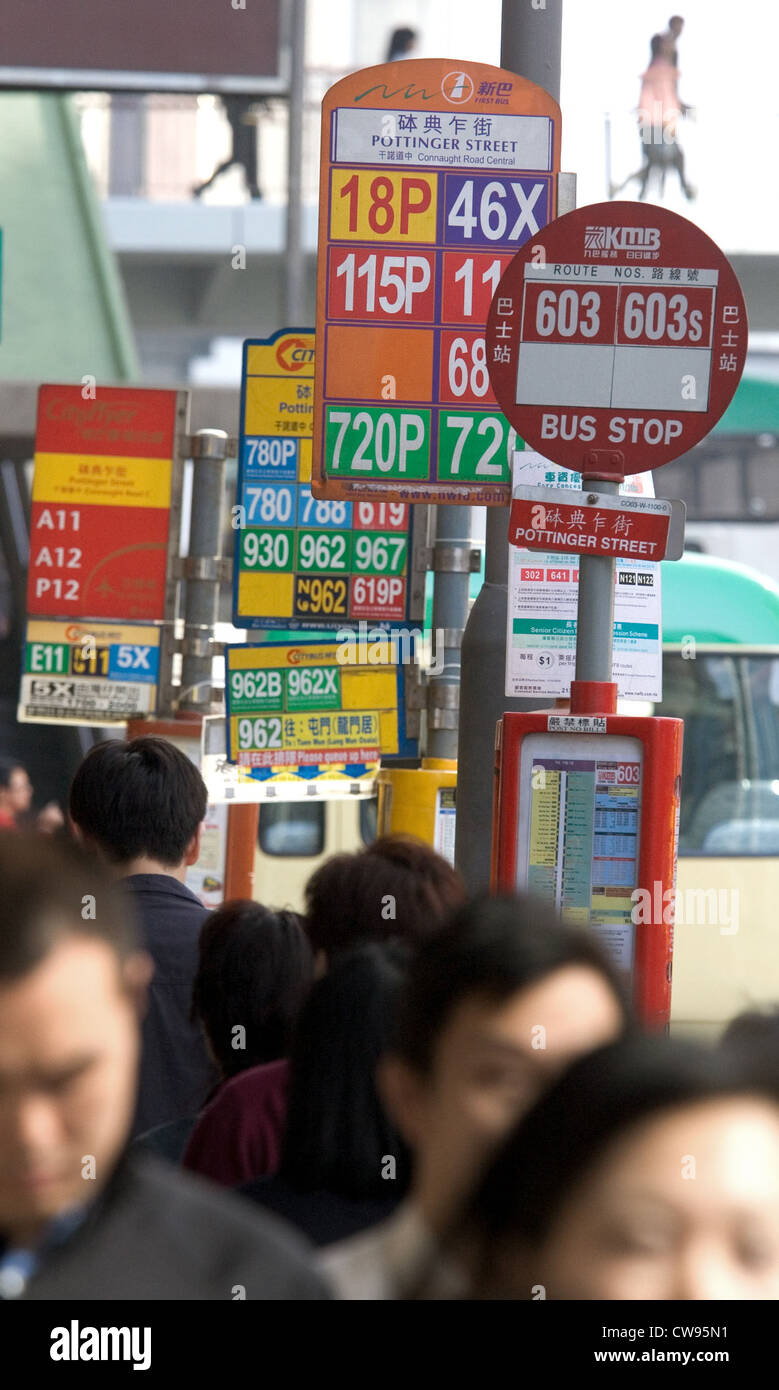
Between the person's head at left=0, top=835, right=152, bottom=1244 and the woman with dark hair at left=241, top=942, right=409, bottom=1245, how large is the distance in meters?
0.89

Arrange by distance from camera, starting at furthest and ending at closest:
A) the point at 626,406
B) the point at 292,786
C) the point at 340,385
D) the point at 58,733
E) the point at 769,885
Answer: the point at 58,733, the point at 769,885, the point at 292,786, the point at 340,385, the point at 626,406

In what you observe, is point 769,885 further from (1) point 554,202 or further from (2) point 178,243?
(2) point 178,243

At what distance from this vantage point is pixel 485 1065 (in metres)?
1.82

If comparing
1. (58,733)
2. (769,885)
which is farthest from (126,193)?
(769,885)

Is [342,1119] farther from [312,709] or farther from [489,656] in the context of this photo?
[312,709]

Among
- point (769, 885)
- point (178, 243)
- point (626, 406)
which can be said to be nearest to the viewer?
point (626, 406)

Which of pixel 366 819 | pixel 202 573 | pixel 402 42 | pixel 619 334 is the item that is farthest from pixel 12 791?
pixel 402 42

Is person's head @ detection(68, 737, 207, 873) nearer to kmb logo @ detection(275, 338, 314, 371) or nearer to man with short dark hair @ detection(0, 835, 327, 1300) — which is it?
man with short dark hair @ detection(0, 835, 327, 1300)

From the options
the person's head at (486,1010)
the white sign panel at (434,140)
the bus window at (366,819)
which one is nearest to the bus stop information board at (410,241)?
the white sign panel at (434,140)

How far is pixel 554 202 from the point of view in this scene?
5496 millimetres

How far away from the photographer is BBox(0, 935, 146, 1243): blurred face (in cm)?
149

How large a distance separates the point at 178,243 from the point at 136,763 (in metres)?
20.5

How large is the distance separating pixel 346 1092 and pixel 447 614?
5.09 metres

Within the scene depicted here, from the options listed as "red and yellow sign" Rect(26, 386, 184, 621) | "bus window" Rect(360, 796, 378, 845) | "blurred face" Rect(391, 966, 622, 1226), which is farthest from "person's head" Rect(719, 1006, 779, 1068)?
"bus window" Rect(360, 796, 378, 845)
